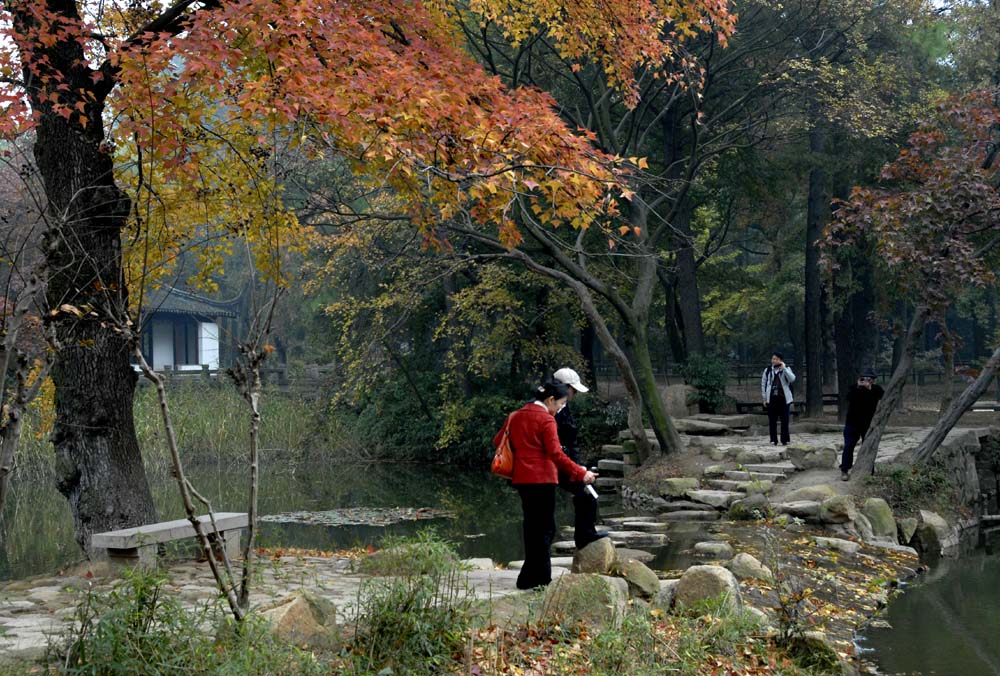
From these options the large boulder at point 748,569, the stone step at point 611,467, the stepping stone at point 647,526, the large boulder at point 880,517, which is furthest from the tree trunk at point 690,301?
the large boulder at point 748,569

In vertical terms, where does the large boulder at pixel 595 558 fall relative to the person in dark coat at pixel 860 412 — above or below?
below

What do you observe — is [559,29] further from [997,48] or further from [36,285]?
[997,48]

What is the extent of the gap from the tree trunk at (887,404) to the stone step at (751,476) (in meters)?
1.42

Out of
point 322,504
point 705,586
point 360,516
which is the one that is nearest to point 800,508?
point 705,586

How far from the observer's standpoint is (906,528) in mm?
12758

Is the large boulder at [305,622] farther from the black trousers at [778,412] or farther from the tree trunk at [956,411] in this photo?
the black trousers at [778,412]

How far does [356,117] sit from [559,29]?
A: 6.61 m

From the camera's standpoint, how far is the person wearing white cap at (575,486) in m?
7.63

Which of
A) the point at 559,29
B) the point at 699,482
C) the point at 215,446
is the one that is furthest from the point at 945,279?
the point at 215,446

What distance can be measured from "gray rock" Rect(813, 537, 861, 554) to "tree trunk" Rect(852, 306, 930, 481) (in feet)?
8.31

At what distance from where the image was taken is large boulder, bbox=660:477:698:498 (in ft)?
50.8

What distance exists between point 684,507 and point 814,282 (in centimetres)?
1110

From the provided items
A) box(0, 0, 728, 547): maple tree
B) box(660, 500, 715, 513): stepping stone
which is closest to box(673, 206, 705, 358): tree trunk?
box(660, 500, 715, 513): stepping stone

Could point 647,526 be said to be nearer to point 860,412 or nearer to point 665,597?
point 860,412
